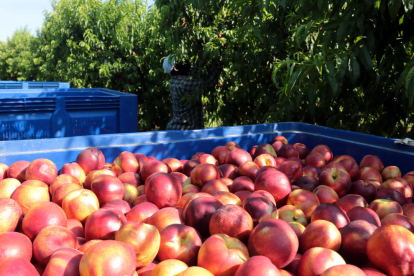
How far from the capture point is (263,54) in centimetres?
438

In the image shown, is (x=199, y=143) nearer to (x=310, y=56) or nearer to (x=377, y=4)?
(x=310, y=56)

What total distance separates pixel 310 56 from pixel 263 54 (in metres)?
1.10

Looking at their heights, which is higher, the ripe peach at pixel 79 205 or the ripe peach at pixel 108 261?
the ripe peach at pixel 108 261

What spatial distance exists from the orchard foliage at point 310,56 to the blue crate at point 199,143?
32 centimetres

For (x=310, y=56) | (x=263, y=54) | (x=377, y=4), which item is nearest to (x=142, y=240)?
(x=377, y=4)

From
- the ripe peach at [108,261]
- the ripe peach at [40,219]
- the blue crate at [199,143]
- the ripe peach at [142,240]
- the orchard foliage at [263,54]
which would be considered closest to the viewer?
the ripe peach at [108,261]

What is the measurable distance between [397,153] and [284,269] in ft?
5.53

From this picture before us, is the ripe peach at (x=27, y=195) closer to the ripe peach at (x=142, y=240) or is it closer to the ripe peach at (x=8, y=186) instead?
the ripe peach at (x=8, y=186)

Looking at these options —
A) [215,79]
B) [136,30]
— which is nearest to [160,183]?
[215,79]

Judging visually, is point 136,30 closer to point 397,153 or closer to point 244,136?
point 244,136

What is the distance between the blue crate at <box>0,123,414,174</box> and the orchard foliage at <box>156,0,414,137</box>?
1.05 feet

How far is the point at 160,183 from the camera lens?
1751 mm

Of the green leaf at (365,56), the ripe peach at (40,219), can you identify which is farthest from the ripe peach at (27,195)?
the green leaf at (365,56)

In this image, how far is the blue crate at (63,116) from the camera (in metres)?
3.45
